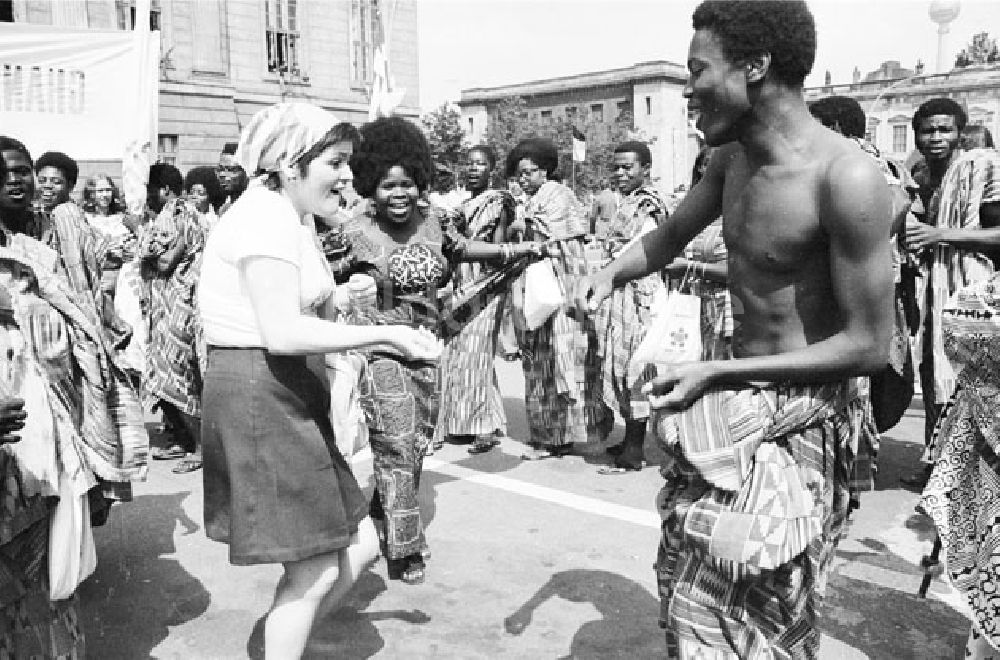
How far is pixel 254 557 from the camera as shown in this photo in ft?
8.54

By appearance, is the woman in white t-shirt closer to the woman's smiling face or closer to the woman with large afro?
the woman with large afro

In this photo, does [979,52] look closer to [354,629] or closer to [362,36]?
[362,36]

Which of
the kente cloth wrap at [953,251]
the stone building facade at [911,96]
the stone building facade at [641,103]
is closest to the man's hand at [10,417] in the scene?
the kente cloth wrap at [953,251]

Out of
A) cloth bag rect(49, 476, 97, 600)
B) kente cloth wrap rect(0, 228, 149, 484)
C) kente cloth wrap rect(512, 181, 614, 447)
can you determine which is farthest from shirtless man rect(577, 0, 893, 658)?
kente cloth wrap rect(512, 181, 614, 447)

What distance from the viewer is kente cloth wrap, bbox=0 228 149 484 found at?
305cm

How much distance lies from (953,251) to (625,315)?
2018 mm

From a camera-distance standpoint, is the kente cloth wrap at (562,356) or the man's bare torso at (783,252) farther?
the kente cloth wrap at (562,356)

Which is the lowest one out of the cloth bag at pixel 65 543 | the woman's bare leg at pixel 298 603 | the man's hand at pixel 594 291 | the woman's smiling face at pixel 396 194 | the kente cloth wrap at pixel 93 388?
the woman's bare leg at pixel 298 603

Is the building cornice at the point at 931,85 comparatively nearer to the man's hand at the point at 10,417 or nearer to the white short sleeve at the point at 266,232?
the white short sleeve at the point at 266,232

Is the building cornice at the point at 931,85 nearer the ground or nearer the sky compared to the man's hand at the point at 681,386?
nearer the sky

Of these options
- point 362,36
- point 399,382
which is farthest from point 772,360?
point 362,36

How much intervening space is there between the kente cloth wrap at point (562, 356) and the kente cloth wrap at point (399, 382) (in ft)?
6.09

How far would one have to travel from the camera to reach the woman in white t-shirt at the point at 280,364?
250 cm

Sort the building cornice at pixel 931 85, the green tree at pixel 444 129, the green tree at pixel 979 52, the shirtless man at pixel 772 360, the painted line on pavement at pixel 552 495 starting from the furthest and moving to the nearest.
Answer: the green tree at pixel 979 52 → the building cornice at pixel 931 85 → the green tree at pixel 444 129 → the painted line on pavement at pixel 552 495 → the shirtless man at pixel 772 360
